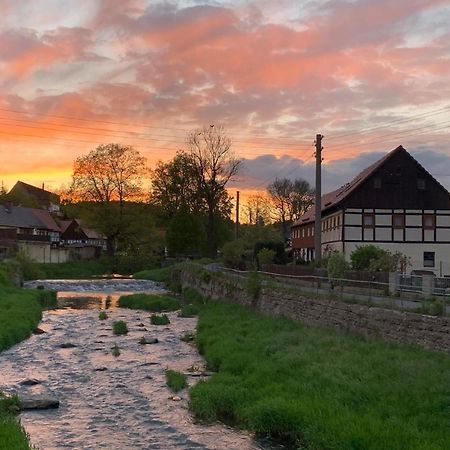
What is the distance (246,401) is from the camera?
44.8ft

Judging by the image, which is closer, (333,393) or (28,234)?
(333,393)

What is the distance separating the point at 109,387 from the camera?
16328 mm

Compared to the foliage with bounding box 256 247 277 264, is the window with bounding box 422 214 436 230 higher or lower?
higher

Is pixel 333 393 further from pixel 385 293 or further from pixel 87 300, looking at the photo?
pixel 87 300

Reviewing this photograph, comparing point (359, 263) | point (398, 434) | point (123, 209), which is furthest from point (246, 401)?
point (123, 209)

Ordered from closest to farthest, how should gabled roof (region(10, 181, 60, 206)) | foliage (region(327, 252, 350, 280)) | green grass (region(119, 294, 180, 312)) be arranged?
foliage (region(327, 252, 350, 280)) → green grass (region(119, 294, 180, 312)) → gabled roof (region(10, 181, 60, 206))

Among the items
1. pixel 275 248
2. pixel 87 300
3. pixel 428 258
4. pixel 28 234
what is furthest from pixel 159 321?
pixel 28 234

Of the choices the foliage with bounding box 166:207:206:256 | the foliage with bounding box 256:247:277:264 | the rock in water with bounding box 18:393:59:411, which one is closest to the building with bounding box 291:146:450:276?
the foliage with bounding box 256:247:277:264

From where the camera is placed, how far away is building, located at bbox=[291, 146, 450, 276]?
4728cm

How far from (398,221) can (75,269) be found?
41154 mm

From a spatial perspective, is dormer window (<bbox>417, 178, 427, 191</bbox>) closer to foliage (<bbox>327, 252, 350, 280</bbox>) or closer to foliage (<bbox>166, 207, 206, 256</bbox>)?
foliage (<bbox>327, 252, 350, 280</bbox>)

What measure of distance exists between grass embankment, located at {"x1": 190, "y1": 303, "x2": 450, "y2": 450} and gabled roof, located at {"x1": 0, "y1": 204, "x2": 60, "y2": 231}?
229 ft

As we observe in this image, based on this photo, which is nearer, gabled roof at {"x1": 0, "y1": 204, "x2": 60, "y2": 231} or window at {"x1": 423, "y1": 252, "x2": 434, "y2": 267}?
window at {"x1": 423, "y1": 252, "x2": 434, "y2": 267}

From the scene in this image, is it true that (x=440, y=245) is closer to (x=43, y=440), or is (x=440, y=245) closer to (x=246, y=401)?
(x=246, y=401)
